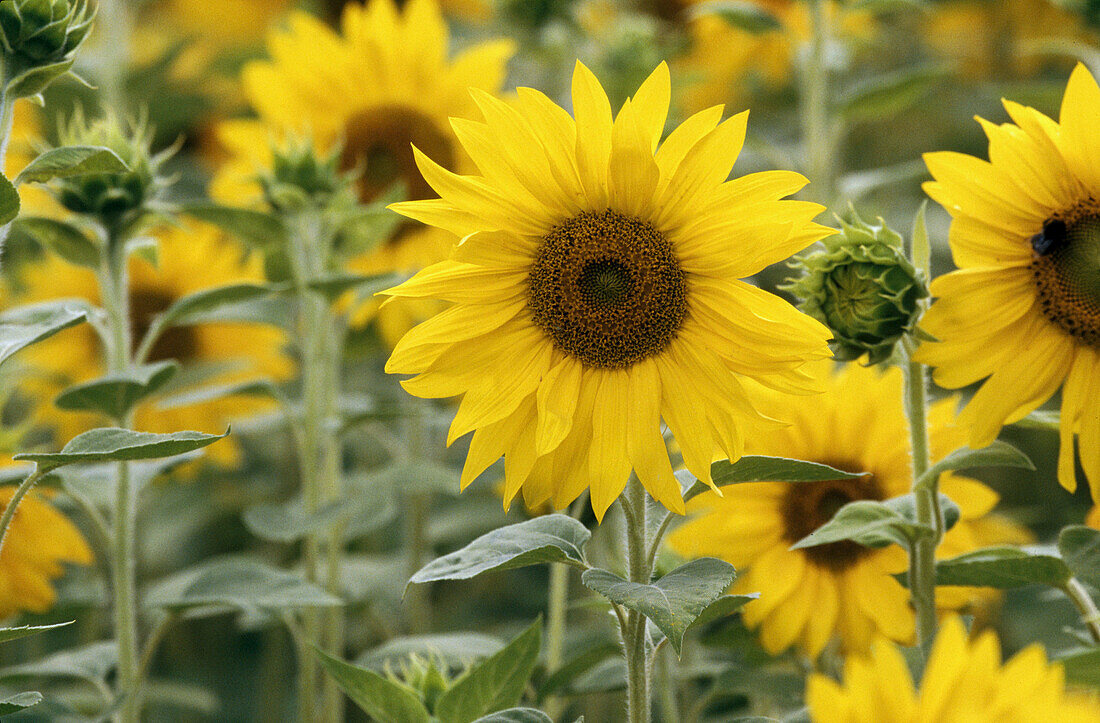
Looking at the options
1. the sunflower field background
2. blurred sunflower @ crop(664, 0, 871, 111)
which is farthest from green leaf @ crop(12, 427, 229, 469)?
blurred sunflower @ crop(664, 0, 871, 111)

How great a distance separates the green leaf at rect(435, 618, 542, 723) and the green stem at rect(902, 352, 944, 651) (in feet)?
1.07

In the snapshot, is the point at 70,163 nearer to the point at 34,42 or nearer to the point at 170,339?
the point at 34,42

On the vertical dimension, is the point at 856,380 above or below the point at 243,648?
above

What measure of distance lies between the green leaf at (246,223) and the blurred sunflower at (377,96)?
13.0 inches

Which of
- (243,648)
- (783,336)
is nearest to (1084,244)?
(783,336)

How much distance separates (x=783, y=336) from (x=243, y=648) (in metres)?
1.38

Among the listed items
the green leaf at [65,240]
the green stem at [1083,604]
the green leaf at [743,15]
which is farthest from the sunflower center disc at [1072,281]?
the green leaf at [65,240]

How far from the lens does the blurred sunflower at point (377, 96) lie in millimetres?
1794

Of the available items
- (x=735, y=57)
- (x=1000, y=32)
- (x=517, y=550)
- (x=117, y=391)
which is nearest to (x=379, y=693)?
(x=517, y=550)

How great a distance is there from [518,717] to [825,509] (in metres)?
0.57

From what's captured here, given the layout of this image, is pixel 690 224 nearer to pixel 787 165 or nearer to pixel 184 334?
pixel 787 165

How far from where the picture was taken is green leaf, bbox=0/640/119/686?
3.64 feet

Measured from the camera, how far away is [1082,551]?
902mm

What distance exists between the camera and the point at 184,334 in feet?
6.77
